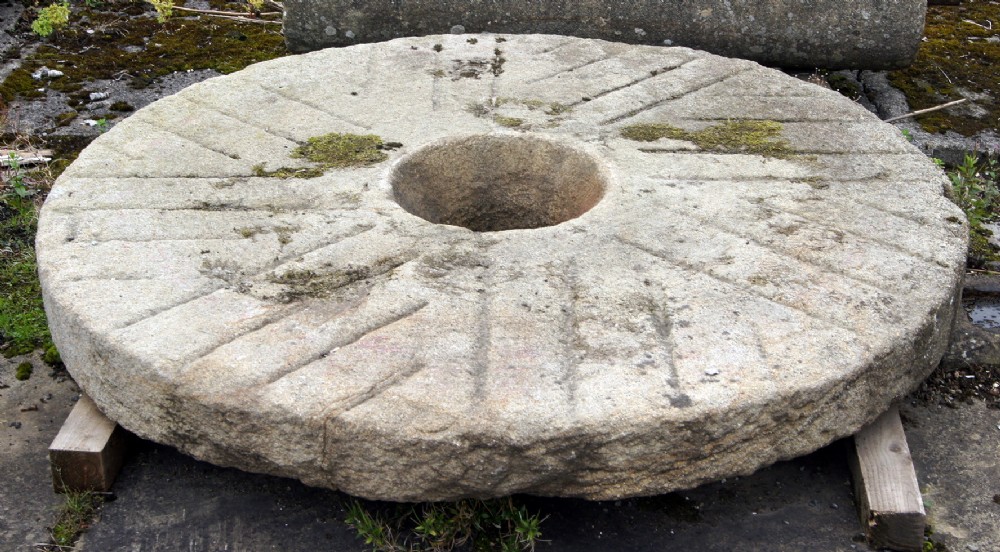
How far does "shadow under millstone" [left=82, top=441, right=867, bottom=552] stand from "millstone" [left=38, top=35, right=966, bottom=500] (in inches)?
10.1

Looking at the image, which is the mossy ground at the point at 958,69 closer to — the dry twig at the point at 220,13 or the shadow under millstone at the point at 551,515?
the shadow under millstone at the point at 551,515

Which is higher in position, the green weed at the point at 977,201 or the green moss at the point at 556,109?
the green moss at the point at 556,109

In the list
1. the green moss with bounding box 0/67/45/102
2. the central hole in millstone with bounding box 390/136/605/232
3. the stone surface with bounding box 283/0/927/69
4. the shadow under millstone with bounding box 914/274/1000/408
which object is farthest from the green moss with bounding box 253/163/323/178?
the green moss with bounding box 0/67/45/102

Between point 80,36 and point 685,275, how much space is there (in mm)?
3678

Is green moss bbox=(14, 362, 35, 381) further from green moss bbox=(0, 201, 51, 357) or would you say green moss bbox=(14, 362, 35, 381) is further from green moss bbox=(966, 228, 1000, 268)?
green moss bbox=(966, 228, 1000, 268)

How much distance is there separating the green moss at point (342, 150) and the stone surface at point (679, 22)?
129cm

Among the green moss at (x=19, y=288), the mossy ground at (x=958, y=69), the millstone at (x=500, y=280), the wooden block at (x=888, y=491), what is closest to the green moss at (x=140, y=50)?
the green moss at (x=19, y=288)

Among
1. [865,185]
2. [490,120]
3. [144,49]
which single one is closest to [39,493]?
[490,120]

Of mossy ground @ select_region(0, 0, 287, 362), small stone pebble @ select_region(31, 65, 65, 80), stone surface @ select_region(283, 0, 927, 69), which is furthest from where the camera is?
small stone pebble @ select_region(31, 65, 65, 80)

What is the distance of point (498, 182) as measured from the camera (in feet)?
10.1

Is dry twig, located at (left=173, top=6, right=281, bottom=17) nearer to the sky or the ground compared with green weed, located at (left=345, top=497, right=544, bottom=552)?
nearer to the sky

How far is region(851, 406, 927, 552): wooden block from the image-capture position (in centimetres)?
225

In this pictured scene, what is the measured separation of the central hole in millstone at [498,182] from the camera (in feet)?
9.63

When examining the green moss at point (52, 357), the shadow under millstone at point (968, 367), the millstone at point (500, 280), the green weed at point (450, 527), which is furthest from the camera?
the green moss at point (52, 357)
